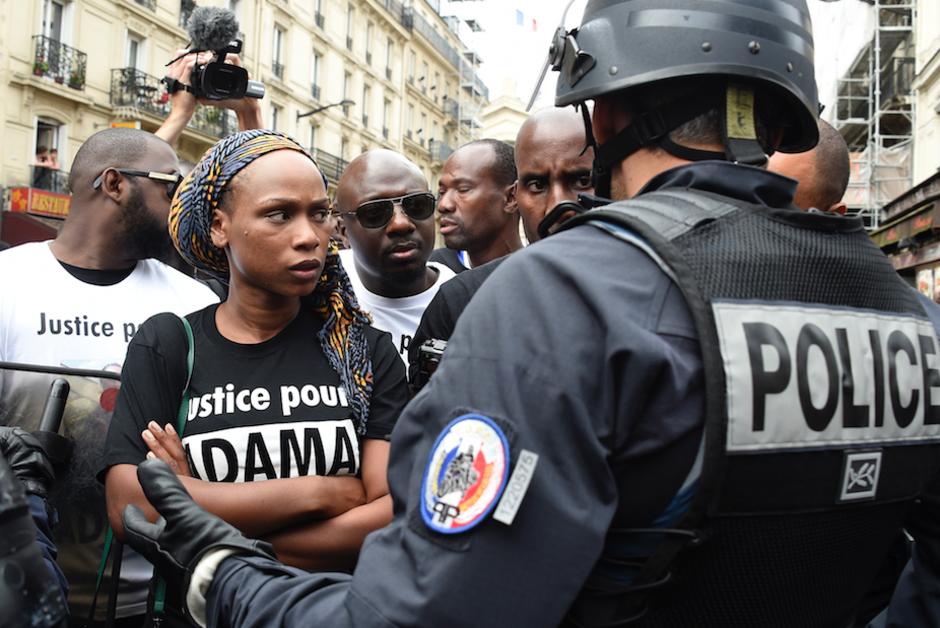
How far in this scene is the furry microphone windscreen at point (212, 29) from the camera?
4211 millimetres

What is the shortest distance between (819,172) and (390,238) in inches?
68.3

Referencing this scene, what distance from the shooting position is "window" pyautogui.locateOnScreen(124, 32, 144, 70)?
20562mm

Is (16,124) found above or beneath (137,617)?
above

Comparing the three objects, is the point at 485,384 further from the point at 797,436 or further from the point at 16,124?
the point at 16,124

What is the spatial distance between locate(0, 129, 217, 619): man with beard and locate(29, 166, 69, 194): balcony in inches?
621

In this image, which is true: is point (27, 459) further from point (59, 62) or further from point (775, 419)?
point (59, 62)

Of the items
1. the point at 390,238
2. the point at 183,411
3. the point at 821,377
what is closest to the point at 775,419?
the point at 821,377

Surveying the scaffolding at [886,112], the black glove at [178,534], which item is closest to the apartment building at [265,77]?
the scaffolding at [886,112]

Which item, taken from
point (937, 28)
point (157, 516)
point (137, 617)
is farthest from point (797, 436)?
point (937, 28)

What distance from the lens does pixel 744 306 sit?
4.39 ft

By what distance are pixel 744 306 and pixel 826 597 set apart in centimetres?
55

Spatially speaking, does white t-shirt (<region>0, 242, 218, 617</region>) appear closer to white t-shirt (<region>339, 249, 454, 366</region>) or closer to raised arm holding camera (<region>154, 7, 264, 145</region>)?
white t-shirt (<region>339, 249, 454, 366</region>)

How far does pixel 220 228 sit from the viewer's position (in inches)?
103

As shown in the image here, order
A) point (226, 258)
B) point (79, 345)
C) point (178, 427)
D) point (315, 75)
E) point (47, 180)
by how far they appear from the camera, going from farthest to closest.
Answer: point (315, 75) < point (47, 180) < point (79, 345) < point (226, 258) < point (178, 427)
